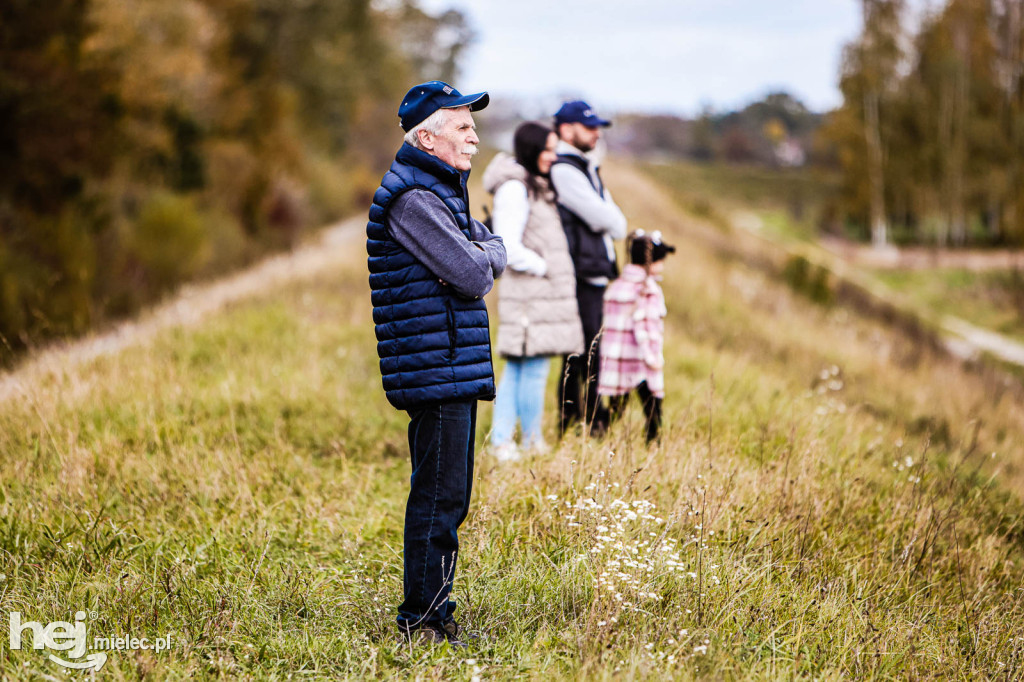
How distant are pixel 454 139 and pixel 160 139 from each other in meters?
17.4

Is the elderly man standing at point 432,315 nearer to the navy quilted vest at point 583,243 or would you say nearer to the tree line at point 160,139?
the navy quilted vest at point 583,243

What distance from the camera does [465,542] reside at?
12.2 ft

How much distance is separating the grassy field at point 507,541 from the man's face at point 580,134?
6.16 feet

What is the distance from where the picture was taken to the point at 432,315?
9.36ft

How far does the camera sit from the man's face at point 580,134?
16.4 feet

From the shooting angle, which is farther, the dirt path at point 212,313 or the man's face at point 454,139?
the dirt path at point 212,313

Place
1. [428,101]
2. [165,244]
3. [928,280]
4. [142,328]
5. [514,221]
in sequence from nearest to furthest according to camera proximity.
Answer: [428,101] < [514,221] < [142,328] < [165,244] < [928,280]

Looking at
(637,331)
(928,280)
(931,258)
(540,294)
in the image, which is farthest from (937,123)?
(540,294)

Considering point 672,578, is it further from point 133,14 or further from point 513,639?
point 133,14

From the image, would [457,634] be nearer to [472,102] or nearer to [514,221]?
[472,102]

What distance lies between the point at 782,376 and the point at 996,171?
27228mm

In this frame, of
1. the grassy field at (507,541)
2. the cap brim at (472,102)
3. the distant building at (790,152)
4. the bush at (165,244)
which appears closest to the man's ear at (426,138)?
the cap brim at (472,102)

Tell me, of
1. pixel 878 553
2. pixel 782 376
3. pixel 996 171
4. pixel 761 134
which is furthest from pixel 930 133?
pixel 761 134

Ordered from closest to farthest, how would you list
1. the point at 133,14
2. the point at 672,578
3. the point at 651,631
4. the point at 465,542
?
1. the point at 651,631
2. the point at 672,578
3. the point at 465,542
4. the point at 133,14
